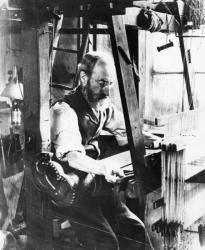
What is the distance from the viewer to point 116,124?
290cm

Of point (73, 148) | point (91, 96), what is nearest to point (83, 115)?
point (91, 96)

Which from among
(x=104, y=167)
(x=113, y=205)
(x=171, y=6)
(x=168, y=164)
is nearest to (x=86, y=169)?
(x=104, y=167)

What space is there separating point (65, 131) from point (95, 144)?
0.79ft

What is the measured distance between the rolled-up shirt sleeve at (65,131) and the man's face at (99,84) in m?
0.19

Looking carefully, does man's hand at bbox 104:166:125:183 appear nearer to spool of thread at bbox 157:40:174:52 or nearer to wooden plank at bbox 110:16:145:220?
wooden plank at bbox 110:16:145:220

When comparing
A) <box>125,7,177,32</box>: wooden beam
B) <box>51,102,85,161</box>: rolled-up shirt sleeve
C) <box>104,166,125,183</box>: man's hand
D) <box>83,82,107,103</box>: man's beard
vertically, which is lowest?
<box>104,166,125,183</box>: man's hand

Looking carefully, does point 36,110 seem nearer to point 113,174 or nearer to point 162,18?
point 113,174

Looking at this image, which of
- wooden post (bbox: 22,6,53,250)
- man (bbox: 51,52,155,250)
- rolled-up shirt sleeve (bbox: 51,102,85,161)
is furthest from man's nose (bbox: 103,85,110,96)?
wooden post (bbox: 22,6,53,250)

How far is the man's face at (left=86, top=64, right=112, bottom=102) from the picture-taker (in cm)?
282

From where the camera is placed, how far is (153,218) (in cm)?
279

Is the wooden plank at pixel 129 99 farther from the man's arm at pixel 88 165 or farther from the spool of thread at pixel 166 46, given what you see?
the spool of thread at pixel 166 46

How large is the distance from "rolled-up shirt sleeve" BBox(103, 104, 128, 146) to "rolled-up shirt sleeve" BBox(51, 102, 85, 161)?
24cm

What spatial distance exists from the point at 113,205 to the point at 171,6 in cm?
145

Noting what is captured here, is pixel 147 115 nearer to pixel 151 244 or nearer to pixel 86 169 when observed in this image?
pixel 86 169
